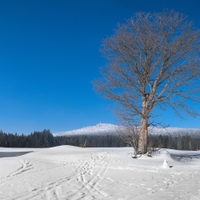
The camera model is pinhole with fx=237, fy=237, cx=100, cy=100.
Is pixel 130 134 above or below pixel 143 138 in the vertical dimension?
above

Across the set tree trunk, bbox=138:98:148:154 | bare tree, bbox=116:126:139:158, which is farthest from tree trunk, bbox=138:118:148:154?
bare tree, bbox=116:126:139:158

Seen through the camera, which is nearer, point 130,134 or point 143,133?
point 143,133

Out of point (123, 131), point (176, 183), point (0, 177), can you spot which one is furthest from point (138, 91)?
point (0, 177)

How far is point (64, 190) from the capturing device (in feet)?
14.9

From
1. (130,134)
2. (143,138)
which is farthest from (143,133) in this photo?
(130,134)

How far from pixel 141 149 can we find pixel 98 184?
689cm

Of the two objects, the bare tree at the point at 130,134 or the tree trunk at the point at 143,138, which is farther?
the bare tree at the point at 130,134

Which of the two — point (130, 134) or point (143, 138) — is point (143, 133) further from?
point (130, 134)

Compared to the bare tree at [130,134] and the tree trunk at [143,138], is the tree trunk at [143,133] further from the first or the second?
the bare tree at [130,134]

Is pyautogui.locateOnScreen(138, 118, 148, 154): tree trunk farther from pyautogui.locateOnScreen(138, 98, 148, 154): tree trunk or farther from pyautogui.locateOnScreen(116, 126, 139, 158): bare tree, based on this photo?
pyautogui.locateOnScreen(116, 126, 139, 158): bare tree

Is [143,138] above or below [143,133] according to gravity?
below

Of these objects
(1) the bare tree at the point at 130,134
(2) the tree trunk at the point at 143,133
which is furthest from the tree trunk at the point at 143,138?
(1) the bare tree at the point at 130,134

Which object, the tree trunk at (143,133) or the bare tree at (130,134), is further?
the bare tree at (130,134)

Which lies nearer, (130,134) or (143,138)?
(143,138)
